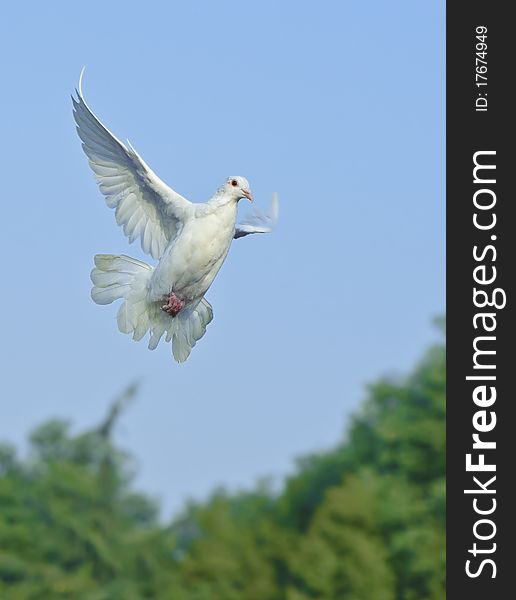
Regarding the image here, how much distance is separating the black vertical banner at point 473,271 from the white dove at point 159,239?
3515mm

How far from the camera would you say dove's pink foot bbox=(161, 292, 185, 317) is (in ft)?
50.8

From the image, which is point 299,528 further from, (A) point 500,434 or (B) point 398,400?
(A) point 500,434

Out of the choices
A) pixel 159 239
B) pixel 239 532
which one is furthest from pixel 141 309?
pixel 239 532

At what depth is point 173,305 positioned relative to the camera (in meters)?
15.5

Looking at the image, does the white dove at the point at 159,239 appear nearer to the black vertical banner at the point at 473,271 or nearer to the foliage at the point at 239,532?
the black vertical banner at the point at 473,271

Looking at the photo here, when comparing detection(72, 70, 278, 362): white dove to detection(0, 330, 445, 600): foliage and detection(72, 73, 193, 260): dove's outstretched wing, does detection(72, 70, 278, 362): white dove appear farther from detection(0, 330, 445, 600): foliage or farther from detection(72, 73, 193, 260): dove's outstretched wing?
detection(0, 330, 445, 600): foliage

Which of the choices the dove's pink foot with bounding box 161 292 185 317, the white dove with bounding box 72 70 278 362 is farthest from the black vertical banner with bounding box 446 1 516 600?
the dove's pink foot with bounding box 161 292 185 317

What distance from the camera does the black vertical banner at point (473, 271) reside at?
19812 mm

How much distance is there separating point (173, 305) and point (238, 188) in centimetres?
94

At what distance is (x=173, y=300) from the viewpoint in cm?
1552

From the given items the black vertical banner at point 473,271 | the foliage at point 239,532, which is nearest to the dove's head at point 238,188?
the black vertical banner at point 473,271

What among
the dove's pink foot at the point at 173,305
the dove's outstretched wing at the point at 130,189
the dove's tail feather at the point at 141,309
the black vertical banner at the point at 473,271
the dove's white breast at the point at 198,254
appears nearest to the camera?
the dove's white breast at the point at 198,254

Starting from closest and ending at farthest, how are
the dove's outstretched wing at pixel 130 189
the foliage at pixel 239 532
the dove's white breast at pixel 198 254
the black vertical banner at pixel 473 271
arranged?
the dove's white breast at pixel 198 254 → the dove's outstretched wing at pixel 130 189 → the black vertical banner at pixel 473 271 → the foliage at pixel 239 532

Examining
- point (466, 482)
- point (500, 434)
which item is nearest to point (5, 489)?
point (500, 434)
